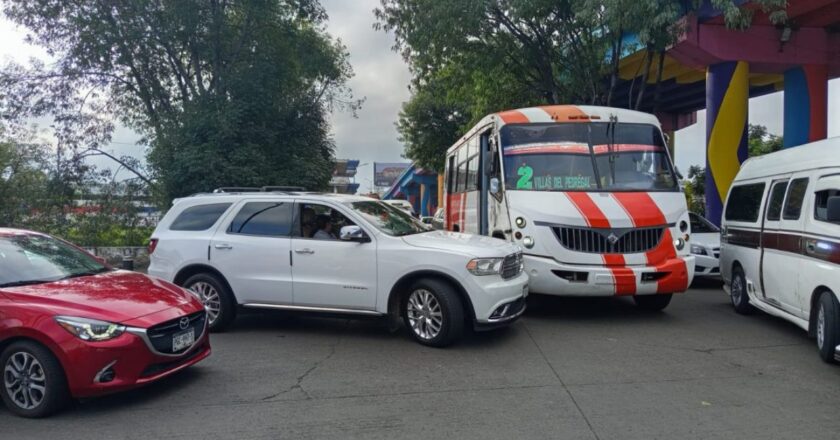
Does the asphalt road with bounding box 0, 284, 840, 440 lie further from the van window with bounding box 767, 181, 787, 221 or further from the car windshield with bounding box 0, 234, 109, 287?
the van window with bounding box 767, 181, 787, 221

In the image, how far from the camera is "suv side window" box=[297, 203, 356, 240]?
751cm

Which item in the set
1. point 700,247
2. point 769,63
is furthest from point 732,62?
point 700,247

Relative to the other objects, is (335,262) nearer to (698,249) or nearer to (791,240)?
(791,240)

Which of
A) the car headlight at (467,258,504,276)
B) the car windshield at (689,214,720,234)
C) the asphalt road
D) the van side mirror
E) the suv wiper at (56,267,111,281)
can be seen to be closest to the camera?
the asphalt road

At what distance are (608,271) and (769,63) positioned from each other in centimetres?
1157

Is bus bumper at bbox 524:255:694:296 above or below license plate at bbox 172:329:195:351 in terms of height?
above

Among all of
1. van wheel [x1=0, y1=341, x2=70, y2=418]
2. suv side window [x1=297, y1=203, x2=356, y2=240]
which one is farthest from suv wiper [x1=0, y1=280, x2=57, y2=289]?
suv side window [x1=297, y1=203, x2=356, y2=240]

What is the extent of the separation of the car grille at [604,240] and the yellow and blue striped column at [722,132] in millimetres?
9712

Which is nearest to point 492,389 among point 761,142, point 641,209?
point 641,209

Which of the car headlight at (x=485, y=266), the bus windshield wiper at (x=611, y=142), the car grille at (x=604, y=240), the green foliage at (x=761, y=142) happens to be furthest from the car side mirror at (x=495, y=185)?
the green foliage at (x=761, y=142)

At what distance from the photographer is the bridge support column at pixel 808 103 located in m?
16.2

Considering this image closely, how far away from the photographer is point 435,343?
6.85 meters

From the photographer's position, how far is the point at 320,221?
7.65 m

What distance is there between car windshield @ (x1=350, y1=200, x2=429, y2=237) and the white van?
4.33 m
